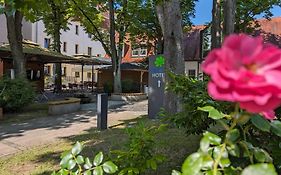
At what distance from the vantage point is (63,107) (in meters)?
13.8

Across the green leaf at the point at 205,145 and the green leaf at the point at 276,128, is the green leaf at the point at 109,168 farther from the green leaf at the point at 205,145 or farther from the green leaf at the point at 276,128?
the green leaf at the point at 276,128

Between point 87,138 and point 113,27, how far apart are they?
49.2 feet

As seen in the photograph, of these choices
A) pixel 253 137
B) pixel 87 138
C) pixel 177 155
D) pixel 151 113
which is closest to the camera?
pixel 253 137

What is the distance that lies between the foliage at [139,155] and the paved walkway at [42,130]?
4.99m

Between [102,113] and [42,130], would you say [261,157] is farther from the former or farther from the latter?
[42,130]

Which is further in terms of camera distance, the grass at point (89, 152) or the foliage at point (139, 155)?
the grass at point (89, 152)

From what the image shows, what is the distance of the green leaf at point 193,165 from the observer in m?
1.02

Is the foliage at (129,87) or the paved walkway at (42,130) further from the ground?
the foliage at (129,87)

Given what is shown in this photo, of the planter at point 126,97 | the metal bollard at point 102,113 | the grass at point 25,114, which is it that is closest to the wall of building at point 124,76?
the planter at point 126,97

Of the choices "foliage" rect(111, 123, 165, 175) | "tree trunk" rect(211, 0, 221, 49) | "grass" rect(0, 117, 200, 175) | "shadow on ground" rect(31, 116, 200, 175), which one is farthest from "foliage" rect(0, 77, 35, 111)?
"foliage" rect(111, 123, 165, 175)

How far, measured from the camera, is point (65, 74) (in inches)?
1907

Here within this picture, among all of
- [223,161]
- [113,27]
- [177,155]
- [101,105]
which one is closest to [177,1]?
[101,105]

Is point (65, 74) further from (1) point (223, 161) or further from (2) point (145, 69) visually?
(1) point (223, 161)

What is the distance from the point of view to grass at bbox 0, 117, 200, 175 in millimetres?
5375
